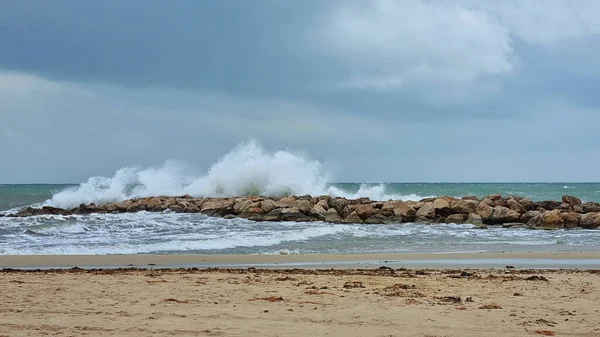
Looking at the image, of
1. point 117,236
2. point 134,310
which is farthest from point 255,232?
point 134,310

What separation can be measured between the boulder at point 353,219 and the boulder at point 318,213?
0.87m

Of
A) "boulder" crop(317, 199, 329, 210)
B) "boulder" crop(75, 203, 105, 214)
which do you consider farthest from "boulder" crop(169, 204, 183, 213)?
"boulder" crop(317, 199, 329, 210)

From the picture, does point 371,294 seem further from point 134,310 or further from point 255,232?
point 255,232

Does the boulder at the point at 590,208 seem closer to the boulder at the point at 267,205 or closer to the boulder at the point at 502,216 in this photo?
the boulder at the point at 502,216

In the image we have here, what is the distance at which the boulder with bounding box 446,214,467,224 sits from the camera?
23686mm

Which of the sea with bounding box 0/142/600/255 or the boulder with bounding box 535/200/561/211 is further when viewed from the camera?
the boulder with bounding box 535/200/561/211

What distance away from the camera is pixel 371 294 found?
810cm

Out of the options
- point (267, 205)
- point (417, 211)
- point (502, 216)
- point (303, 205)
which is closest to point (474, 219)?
point (502, 216)

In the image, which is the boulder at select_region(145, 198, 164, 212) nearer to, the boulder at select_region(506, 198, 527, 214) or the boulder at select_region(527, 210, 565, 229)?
the boulder at select_region(506, 198, 527, 214)

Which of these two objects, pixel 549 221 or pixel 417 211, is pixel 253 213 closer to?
pixel 417 211

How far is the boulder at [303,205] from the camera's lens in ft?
81.1

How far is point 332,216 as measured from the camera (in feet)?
79.2

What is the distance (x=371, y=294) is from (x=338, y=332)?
2157 millimetres

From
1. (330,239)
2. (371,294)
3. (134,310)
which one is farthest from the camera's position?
(330,239)
